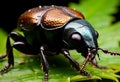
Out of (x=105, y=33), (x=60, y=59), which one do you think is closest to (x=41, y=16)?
(x=60, y=59)

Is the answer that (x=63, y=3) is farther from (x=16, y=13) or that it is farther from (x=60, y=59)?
(x=60, y=59)

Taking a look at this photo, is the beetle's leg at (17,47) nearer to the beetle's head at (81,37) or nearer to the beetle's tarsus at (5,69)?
the beetle's tarsus at (5,69)

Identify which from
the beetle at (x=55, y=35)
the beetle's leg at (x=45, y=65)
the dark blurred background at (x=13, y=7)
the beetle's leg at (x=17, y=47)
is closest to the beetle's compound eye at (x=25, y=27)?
the beetle at (x=55, y=35)

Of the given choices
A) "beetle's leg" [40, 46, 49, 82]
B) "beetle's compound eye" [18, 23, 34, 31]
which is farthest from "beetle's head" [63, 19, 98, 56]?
"beetle's compound eye" [18, 23, 34, 31]

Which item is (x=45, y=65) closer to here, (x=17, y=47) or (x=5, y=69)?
(x=5, y=69)

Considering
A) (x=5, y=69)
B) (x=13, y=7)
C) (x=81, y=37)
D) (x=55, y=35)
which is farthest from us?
(x=13, y=7)

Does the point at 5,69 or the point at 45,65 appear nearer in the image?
the point at 45,65

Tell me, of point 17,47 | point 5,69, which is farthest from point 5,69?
point 17,47
